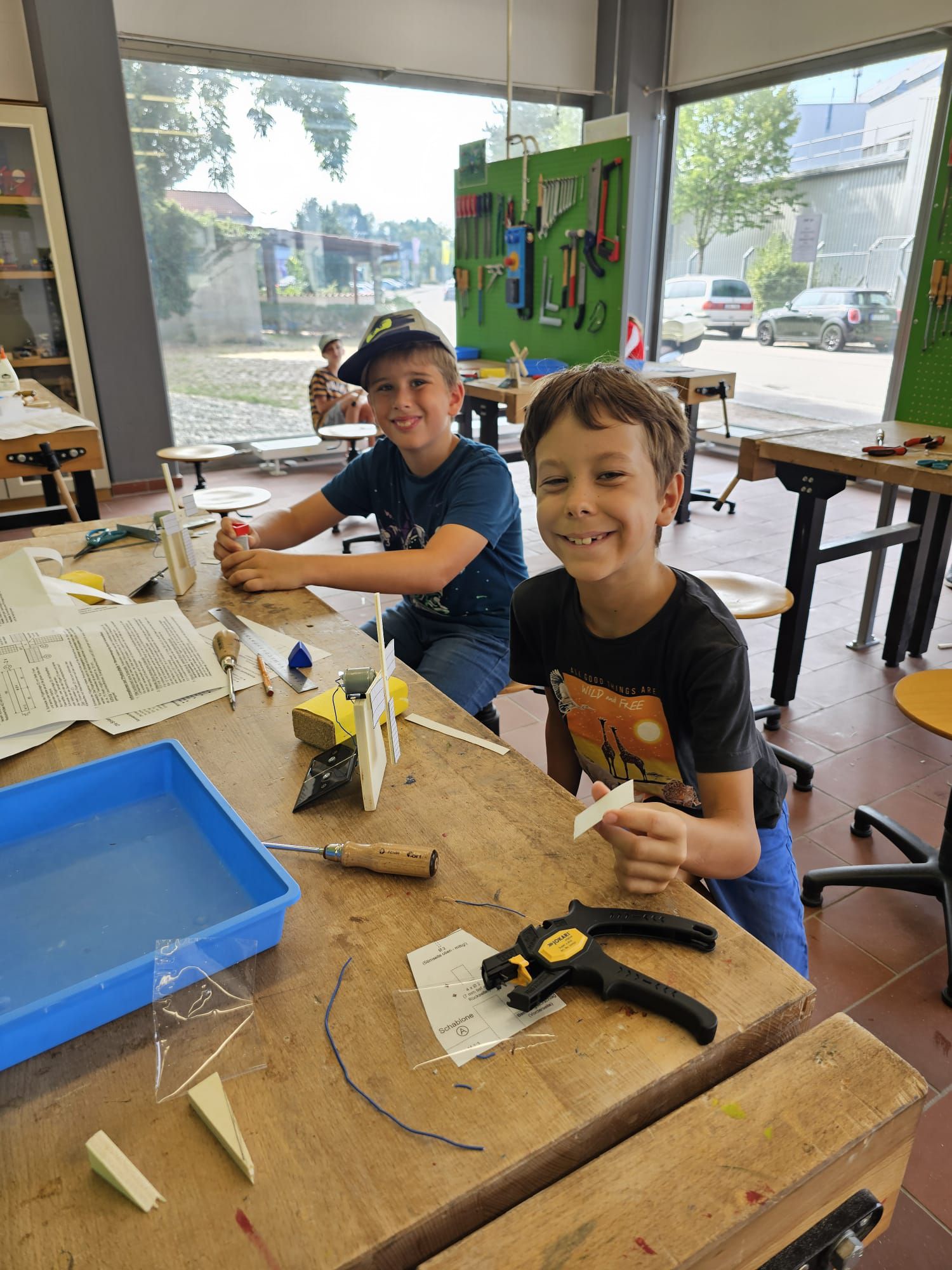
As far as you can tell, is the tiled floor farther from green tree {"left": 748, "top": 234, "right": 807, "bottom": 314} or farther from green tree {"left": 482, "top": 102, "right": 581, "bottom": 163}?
green tree {"left": 482, "top": 102, "right": 581, "bottom": 163}

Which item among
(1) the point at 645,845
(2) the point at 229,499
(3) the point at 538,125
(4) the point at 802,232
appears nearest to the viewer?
(1) the point at 645,845

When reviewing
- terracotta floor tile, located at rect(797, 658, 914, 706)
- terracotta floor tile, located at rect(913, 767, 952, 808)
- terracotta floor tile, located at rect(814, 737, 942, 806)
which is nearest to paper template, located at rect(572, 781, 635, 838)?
terracotta floor tile, located at rect(814, 737, 942, 806)

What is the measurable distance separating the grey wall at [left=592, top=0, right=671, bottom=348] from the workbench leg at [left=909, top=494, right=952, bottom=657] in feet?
10.6

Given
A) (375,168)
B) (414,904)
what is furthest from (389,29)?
(414,904)

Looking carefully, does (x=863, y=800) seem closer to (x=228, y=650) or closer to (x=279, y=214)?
(x=228, y=650)

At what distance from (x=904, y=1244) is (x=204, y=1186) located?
3.78ft

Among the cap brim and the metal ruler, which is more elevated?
the cap brim

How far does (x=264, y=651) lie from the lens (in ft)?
4.27

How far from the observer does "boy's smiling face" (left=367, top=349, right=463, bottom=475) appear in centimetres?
163

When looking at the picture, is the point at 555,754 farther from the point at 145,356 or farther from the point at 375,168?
the point at 375,168

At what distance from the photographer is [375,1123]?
21.5 inches

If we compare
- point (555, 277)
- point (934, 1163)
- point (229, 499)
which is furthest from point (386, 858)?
point (555, 277)

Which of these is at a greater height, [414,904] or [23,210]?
[23,210]

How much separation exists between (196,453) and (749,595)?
134 inches
